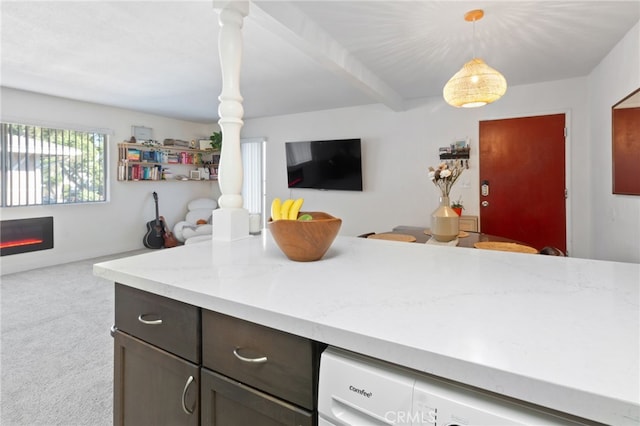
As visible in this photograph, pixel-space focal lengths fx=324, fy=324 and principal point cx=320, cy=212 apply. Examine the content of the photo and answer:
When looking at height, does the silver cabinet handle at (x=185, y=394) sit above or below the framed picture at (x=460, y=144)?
below

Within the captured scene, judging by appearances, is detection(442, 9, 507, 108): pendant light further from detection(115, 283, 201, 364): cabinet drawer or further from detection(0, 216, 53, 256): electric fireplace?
detection(0, 216, 53, 256): electric fireplace

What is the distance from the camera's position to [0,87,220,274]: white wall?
4188 millimetres

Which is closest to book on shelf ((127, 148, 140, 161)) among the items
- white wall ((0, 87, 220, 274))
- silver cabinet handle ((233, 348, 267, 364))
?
white wall ((0, 87, 220, 274))

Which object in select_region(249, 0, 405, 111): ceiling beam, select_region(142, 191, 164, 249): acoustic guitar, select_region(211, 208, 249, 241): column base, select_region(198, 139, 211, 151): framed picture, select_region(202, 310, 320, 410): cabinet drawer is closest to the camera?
select_region(202, 310, 320, 410): cabinet drawer

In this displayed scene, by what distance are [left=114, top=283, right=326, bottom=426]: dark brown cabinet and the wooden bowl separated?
35 centimetres

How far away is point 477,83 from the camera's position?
2246mm

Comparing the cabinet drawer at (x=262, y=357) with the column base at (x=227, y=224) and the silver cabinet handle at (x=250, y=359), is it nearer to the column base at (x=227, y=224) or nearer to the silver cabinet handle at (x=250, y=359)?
the silver cabinet handle at (x=250, y=359)

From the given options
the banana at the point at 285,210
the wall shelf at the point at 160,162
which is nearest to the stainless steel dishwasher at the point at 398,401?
the banana at the point at 285,210

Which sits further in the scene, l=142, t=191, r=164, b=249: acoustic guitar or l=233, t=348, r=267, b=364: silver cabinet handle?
l=142, t=191, r=164, b=249: acoustic guitar

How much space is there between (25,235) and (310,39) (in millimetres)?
4506

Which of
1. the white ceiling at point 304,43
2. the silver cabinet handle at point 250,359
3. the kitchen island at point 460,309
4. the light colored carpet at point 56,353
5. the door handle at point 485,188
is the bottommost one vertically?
the light colored carpet at point 56,353

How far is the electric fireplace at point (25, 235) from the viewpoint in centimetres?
406

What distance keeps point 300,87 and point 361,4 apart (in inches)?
76.8

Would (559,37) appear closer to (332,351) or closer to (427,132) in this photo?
(427,132)
